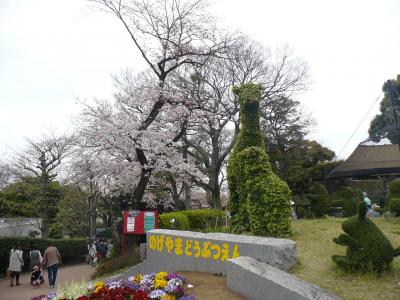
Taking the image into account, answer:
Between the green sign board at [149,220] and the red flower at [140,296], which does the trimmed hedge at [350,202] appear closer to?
the green sign board at [149,220]

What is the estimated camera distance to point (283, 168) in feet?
107

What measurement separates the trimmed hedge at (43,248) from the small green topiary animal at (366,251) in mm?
18602

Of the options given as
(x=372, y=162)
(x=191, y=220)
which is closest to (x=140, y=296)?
(x=191, y=220)

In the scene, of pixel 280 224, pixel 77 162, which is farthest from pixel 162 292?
pixel 77 162

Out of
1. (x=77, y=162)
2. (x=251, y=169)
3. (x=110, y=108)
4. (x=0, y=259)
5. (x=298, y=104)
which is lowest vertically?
(x=0, y=259)

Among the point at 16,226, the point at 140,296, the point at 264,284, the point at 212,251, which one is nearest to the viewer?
the point at 264,284

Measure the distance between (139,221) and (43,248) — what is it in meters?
12.7

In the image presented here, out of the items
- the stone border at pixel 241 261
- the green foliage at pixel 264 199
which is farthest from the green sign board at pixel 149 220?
the green foliage at pixel 264 199

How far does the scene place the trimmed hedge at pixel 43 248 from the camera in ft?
67.6

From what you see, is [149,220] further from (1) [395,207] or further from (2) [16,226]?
(2) [16,226]

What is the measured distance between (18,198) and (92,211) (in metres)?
8.90

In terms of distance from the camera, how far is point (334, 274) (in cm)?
638

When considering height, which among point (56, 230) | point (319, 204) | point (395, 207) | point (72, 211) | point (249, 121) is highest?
point (249, 121)

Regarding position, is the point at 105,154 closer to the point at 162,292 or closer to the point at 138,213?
the point at 138,213
